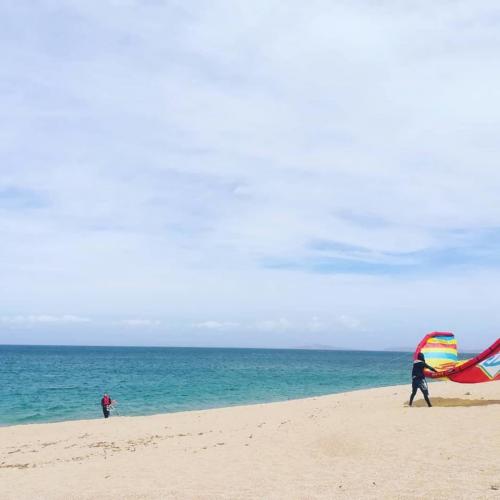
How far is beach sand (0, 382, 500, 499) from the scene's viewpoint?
988 cm

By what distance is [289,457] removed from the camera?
12.8 meters

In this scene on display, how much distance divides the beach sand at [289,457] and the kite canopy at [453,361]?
1.00m

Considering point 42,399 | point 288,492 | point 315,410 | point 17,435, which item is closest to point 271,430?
point 315,410

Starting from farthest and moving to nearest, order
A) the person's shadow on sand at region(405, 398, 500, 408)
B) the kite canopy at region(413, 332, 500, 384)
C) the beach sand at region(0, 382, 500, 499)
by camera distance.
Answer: the person's shadow on sand at region(405, 398, 500, 408) → the kite canopy at region(413, 332, 500, 384) → the beach sand at region(0, 382, 500, 499)

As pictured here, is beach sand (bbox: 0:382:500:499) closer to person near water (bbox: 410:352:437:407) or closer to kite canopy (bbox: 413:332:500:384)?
person near water (bbox: 410:352:437:407)

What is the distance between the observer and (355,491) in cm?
941

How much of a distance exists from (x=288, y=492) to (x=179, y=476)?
3.22 m

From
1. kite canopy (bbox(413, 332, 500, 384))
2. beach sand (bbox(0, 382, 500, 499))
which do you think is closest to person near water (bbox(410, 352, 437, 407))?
beach sand (bbox(0, 382, 500, 499))

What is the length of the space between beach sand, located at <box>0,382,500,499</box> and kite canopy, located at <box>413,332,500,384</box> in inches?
39.3

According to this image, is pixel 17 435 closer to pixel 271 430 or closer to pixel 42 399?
pixel 271 430

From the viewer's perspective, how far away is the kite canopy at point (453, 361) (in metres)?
17.6

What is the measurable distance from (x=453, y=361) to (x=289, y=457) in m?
11.2

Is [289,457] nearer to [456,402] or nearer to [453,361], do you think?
[456,402]

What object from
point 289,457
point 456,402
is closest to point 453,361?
point 456,402
